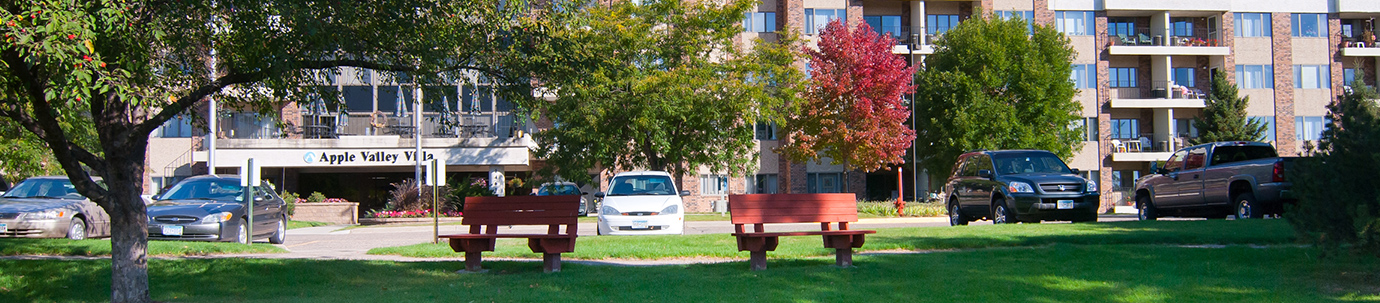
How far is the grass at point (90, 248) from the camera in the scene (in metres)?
12.3

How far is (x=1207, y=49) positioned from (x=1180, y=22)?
2216 millimetres

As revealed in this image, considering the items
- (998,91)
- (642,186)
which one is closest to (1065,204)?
(642,186)

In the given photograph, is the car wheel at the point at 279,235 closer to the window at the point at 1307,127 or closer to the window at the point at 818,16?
the window at the point at 818,16

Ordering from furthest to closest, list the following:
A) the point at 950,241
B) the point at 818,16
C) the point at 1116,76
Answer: the point at 1116,76, the point at 818,16, the point at 950,241

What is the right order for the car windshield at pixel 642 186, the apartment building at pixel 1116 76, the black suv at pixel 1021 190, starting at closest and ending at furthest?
1. the black suv at pixel 1021 190
2. the car windshield at pixel 642 186
3. the apartment building at pixel 1116 76

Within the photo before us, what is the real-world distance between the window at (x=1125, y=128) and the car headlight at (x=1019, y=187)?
26.9 m

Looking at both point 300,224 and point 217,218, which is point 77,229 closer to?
point 217,218

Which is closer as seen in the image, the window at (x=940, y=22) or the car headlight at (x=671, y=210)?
the car headlight at (x=671, y=210)

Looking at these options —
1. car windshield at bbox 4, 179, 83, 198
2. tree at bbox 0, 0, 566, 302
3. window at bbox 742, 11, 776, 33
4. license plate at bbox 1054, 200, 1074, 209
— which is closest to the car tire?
car windshield at bbox 4, 179, 83, 198

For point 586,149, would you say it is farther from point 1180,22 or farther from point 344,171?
point 1180,22

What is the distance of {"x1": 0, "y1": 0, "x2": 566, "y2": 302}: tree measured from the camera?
598 centimetres

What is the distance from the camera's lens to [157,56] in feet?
27.6

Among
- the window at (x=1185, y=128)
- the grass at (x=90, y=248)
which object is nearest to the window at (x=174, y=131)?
the grass at (x=90, y=248)

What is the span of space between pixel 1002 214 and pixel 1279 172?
4.28 meters
